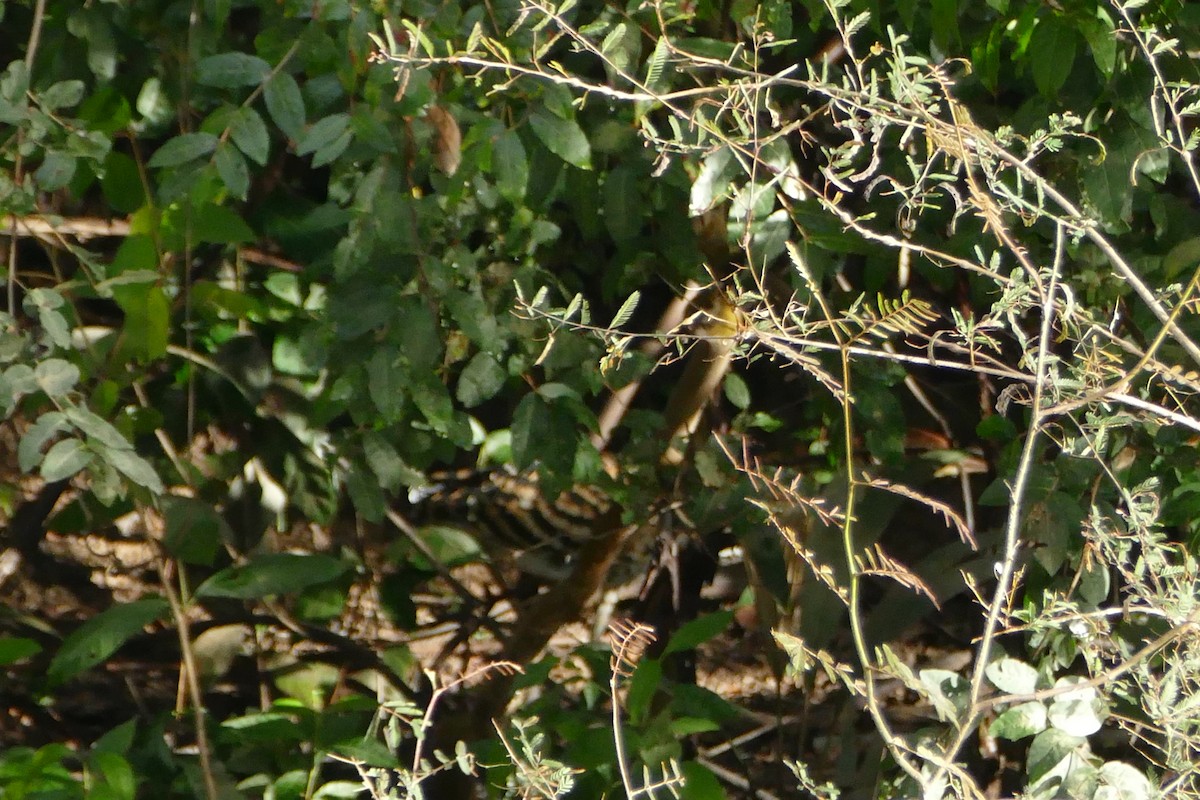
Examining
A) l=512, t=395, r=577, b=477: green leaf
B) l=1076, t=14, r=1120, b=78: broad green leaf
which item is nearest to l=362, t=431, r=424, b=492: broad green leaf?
l=512, t=395, r=577, b=477: green leaf

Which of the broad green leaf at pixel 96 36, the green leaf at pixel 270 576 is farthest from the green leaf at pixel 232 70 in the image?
the green leaf at pixel 270 576

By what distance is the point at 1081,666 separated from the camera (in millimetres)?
1805

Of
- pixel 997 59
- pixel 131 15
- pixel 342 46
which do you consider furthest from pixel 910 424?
pixel 131 15

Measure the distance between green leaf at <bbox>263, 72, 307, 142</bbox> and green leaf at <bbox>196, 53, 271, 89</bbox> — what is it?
2 cm

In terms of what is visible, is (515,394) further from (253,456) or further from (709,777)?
(709,777)

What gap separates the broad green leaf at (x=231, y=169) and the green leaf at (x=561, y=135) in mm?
297

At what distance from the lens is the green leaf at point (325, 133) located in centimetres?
122

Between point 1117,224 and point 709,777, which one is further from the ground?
point 1117,224

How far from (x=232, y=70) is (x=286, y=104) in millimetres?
68

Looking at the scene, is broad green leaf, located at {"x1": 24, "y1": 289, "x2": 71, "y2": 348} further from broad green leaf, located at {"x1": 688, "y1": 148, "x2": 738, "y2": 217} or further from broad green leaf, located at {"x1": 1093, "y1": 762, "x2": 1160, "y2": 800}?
broad green leaf, located at {"x1": 1093, "y1": 762, "x2": 1160, "y2": 800}

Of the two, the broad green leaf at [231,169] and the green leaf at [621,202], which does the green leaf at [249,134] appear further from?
the green leaf at [621,202]

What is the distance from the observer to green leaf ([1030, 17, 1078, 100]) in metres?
1.30

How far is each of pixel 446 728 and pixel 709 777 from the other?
57 centimetres

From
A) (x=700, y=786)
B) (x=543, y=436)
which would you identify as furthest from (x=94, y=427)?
(x=700, y=786)
